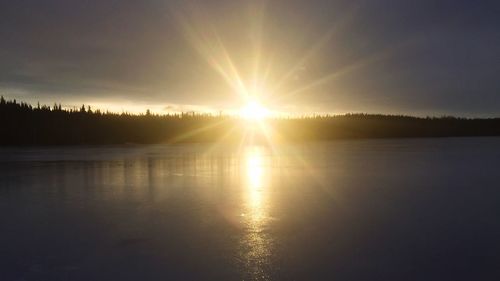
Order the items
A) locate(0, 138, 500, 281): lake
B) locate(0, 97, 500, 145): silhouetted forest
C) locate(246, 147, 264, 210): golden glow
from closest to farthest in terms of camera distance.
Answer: locate(0, 138, 500, 281): lake < locate(246, 147, 264, 210): golden glow < locate(0, 97, 500, 145): silhouetted forest

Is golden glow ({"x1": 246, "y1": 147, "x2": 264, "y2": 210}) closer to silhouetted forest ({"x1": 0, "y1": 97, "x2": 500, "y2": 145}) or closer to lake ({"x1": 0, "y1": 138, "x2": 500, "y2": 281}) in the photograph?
lake ({"x1": 0, "y1": 138, "x2": 500, "y2": 281})

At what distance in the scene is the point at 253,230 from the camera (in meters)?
5.62

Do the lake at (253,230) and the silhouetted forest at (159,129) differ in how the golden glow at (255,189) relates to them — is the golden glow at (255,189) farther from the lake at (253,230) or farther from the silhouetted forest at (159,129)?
the silhouetted forest at (159,129)

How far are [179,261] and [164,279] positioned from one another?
20.5 inches

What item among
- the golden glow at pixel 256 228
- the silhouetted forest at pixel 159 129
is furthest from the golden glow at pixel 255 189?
the silhouetted forest at pixel 159 129

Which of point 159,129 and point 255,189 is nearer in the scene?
point 255,189

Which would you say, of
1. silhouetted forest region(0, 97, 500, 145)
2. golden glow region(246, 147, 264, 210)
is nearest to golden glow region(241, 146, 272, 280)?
golden glow region(246, 147, 264, 210)

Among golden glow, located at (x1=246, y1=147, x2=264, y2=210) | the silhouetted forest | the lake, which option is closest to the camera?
the lake

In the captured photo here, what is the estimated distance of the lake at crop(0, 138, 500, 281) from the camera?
13.7ft

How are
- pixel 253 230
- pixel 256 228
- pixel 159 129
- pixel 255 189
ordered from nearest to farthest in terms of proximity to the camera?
pixel 253 230 → pixel 256 228 → pixel 255 189 → pixel 159 129

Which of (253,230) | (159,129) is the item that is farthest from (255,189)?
(159,129)

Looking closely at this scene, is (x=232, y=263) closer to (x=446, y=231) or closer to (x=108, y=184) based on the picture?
(x=446, y=231)

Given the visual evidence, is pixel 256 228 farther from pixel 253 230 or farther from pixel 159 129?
pixel 159 129

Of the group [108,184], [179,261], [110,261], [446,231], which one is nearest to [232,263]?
[179,261]
